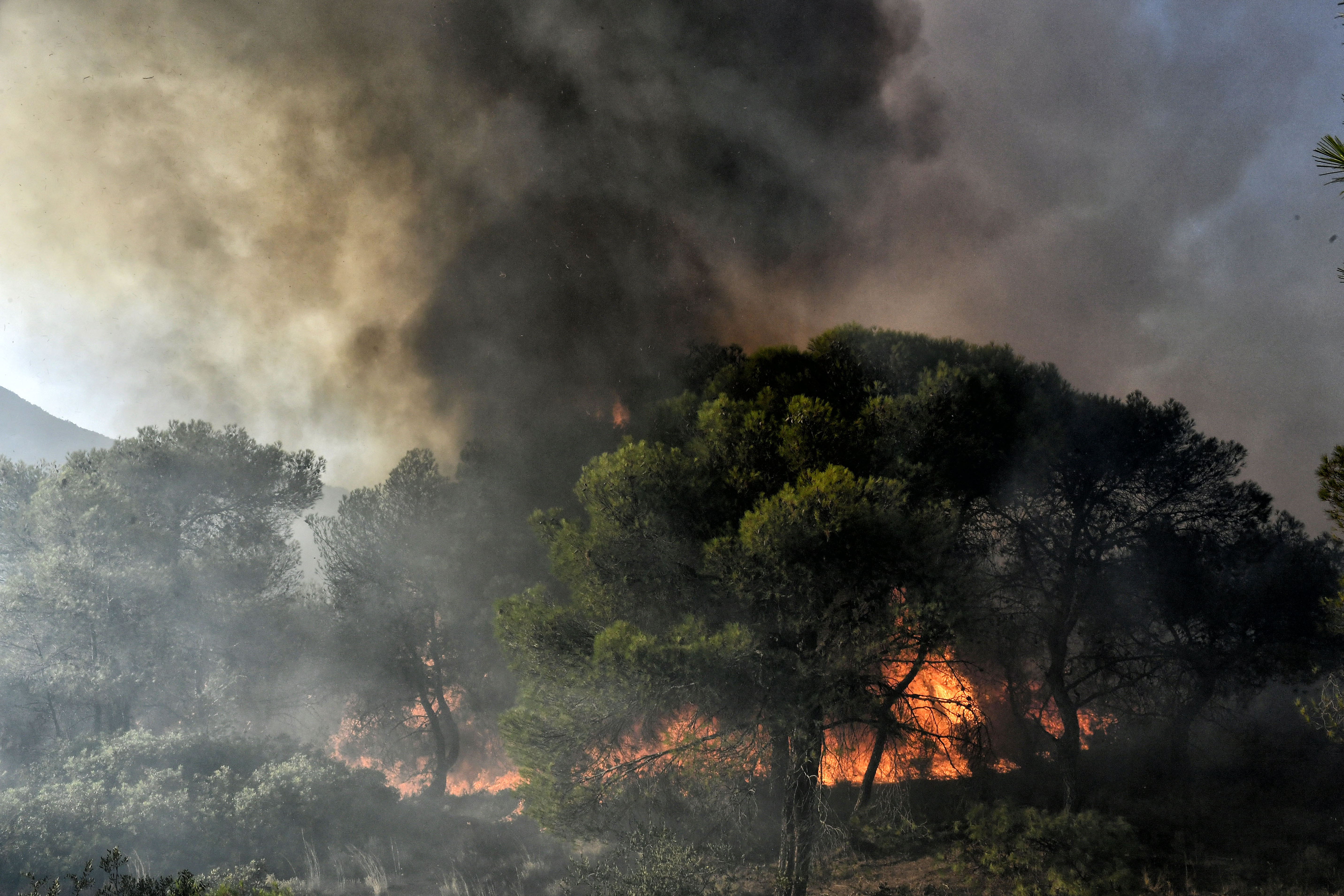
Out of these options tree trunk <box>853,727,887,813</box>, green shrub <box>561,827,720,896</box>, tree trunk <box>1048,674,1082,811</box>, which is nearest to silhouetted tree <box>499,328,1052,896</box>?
green shrub <box>561,827,720,896</box>

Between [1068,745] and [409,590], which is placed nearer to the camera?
[1068,745]

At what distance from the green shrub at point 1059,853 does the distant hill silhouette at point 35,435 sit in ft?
72.9

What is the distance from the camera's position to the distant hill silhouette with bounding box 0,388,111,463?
677 inches

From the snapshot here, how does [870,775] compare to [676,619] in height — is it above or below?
below

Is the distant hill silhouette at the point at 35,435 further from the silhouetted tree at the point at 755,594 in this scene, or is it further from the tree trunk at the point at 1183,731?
the tree trunk at the point at 1183,731

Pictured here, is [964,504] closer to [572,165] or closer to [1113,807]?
[1113,807]

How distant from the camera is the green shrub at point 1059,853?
31.0 feet

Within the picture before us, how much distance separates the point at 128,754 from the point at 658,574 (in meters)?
12.2

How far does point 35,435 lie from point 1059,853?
27186 mm

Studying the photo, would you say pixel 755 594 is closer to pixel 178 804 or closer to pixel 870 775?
pixel 870 775

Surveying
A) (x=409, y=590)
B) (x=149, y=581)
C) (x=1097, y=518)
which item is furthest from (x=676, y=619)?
(x=149, y=581)

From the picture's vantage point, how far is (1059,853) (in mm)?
9875

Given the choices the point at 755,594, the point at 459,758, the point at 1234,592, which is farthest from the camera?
the point at 459,758

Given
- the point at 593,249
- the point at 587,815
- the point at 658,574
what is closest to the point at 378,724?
the point at 587,815
